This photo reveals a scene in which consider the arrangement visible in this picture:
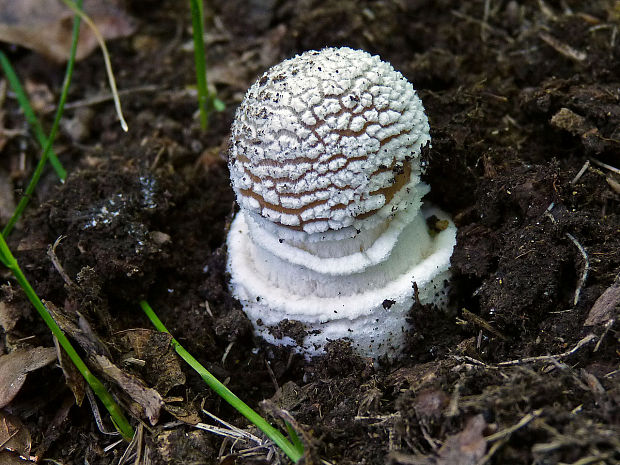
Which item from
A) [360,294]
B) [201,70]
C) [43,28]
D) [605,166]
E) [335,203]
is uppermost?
[43,28]

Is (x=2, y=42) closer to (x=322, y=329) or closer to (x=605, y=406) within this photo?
(x=322, y=329)

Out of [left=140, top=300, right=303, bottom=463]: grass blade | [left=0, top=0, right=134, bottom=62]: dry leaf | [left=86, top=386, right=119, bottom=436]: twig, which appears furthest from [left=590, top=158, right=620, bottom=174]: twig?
[left=0, top=0, right=134, bottom=62]: dry leaf

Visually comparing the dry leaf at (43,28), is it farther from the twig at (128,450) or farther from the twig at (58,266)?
the twig at (128,450)

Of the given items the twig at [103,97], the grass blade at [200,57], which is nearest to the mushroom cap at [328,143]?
the grass blade at [200,57]

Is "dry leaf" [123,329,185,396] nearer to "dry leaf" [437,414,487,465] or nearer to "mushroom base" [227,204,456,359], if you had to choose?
"mushroom base" [227,204,456,359]

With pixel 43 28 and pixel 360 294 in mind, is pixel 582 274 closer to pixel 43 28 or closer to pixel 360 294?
pixel 360 294

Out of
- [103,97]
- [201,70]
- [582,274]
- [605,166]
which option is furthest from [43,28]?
[582,274]
